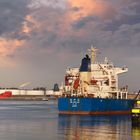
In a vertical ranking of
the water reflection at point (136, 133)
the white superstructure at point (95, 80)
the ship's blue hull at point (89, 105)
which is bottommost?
the water reflection at point (136, 133)

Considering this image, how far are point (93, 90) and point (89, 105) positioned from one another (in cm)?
522

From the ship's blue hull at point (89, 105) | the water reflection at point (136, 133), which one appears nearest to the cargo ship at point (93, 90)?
the ship's blue hull at point (89, 105)

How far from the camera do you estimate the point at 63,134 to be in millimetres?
38656

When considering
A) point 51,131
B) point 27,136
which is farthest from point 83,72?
point 27,136

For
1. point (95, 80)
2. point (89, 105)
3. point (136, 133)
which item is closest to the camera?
point (136, 133)

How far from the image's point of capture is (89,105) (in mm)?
67000

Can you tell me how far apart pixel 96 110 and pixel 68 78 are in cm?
900

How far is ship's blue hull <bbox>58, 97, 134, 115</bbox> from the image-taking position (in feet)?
220

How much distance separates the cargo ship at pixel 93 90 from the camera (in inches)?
2680

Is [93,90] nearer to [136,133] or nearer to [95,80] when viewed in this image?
[95,80]

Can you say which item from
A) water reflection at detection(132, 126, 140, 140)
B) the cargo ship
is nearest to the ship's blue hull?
the cargo ship

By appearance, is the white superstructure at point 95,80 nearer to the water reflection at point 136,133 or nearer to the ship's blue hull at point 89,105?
the ship's blue hull at point 89,105

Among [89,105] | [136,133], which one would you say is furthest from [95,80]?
[136,133]

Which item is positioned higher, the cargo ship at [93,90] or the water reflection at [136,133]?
the cargo ship at [93,90]
